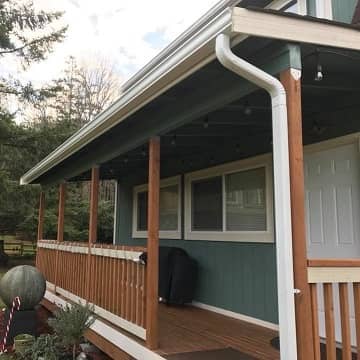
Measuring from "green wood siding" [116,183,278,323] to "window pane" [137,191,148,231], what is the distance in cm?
162

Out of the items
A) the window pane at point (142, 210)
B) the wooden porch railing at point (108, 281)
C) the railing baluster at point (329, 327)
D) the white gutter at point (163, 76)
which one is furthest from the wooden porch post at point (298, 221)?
the window pane at point (142, 210)

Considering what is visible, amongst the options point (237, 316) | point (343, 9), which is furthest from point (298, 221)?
point (237, 316)

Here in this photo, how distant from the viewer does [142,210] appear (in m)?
8.48

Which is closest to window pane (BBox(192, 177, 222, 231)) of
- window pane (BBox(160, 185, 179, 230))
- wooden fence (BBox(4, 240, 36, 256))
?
window pane (BBox(160, 185, 179, 230))

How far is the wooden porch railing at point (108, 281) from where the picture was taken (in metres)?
4.32

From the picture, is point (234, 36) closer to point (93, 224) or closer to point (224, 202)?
point (224, 202)

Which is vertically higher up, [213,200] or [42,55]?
[42,55]

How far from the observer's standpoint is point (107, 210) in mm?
16734

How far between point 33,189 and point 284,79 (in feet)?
43.6

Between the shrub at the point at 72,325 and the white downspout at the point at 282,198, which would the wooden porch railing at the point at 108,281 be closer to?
the shrub at the point at 72,325

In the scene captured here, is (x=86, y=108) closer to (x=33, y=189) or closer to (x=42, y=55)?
(x=42, y=55)

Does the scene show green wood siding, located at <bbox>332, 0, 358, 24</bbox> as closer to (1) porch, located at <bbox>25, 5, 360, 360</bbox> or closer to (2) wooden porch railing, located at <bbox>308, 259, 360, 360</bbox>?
(1) porch, located at <bbox>25, 5, 360, 360</bbox>

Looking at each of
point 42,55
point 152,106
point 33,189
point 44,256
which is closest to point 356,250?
point 152,106

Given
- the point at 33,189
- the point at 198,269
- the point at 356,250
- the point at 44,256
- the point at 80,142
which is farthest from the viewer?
the point at 33,189
